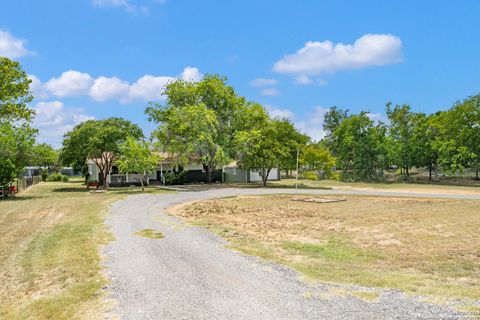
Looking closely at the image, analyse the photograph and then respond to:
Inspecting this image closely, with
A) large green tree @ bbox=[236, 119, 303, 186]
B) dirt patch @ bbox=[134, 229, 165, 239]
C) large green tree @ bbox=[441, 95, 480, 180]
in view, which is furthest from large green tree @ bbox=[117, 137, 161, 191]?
large green tree @ bbox=[441, 95, 480, 180]

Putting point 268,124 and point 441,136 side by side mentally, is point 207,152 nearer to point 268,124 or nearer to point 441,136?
point 268,124

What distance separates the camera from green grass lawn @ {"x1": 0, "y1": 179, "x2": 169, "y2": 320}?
626 centimetres

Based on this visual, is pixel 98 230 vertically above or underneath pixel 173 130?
underneath

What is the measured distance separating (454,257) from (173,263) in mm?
6817

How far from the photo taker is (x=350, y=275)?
7887 millimetres

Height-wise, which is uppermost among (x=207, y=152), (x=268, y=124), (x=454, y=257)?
(x=268, y=124)

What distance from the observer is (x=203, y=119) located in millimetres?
36906

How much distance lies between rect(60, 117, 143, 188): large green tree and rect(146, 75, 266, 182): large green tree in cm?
305

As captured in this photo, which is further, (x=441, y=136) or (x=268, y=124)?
(x=441, y=136)

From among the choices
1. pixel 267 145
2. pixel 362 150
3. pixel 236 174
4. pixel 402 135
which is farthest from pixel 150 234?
pixel 402 135

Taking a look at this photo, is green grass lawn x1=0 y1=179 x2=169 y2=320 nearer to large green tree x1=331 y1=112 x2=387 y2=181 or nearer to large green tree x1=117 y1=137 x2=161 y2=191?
large green tree x1=117 y1=137 x2=161 y2=191

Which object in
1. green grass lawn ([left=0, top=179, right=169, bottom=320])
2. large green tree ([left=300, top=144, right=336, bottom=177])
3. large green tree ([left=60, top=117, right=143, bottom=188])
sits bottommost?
green grass lawn ([left=0, top=179, right=169, bottom=320])

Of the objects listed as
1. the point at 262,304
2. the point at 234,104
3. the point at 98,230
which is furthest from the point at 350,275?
the point at 234,104

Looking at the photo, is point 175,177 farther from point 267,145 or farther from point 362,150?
point 362,150
